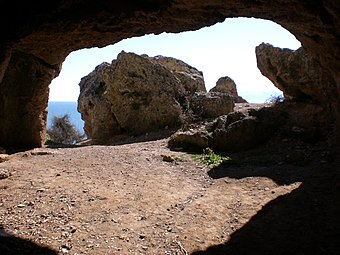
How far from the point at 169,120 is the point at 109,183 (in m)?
8.74

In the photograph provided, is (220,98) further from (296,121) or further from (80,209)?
(80,209)

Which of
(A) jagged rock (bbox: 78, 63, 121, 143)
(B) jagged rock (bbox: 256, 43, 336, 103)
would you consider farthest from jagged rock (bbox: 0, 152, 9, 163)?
(B) jagged rock (bbox: 256, 43, 336, 103)

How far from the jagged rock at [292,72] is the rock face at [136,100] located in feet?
15.0

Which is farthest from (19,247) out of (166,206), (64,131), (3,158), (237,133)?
(64,131)

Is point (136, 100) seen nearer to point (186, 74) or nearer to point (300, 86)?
point (186, 74)

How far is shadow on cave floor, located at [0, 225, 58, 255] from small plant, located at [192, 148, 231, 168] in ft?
19.9

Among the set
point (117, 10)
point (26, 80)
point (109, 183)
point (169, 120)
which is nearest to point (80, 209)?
point (109, 183)

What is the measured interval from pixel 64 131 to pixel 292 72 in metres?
21.8

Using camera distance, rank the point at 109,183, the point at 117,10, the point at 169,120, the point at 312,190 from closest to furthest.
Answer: the point at 117,10 → the point at 312,190 → the point at 109,183 → the point at 169,120

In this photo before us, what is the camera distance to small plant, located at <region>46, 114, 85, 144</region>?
28922mm

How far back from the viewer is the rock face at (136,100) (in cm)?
1623

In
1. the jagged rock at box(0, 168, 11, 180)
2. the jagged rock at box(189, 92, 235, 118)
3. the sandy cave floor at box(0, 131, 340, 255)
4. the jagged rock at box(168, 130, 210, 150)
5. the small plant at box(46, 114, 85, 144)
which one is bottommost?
the small plant at box(46, 114, 85, 144)

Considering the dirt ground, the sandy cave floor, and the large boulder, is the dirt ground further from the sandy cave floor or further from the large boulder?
the large boulder

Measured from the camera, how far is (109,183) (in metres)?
7.68
